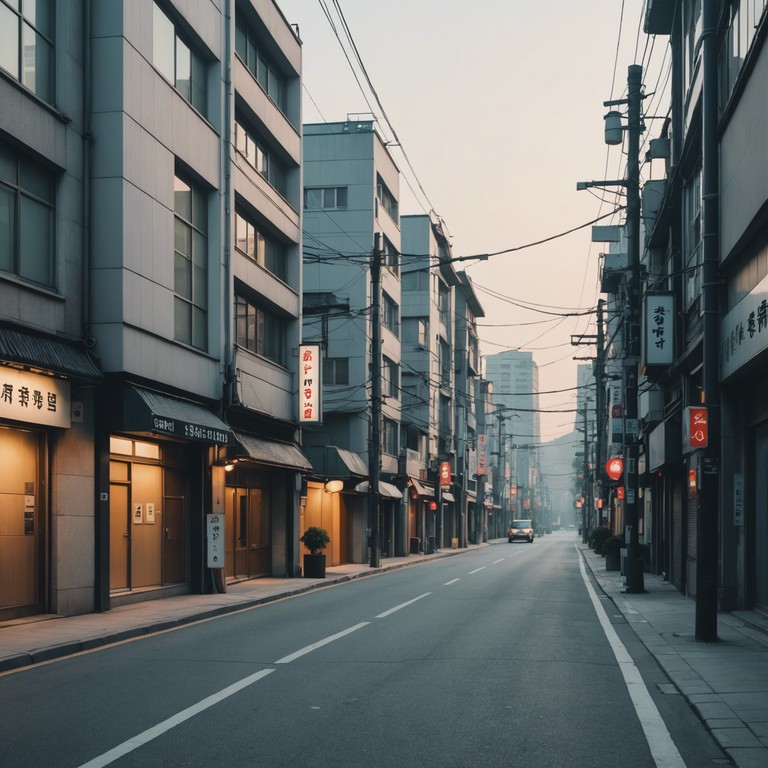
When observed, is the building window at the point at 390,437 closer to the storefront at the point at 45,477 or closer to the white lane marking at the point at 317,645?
the storefront at the point at 45,477

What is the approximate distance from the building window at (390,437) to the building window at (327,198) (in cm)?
1059

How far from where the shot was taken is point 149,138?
67.8ft

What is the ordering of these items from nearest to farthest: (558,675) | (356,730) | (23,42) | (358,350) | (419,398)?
1. (356,730)
2. (558,675)
3. (23,42)
4. (358,350)
5. (419,398)

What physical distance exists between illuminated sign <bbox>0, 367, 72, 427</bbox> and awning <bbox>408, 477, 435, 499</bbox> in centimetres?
3540

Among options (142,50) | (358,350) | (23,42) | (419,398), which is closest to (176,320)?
(142,50)

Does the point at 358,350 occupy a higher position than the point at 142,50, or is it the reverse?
the point at 142,50

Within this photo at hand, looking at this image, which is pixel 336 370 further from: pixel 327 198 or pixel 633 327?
pixel 633 327

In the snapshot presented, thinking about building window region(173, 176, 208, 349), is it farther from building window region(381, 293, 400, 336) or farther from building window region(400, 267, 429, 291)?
building window region(400, 267, 429, 291)

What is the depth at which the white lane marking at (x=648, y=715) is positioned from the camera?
7.36m

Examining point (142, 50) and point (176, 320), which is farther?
point (176, 320)

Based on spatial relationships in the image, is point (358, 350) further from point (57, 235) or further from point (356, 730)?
point (356, 730)

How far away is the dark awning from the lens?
50.7ft

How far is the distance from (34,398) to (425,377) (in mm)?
44250

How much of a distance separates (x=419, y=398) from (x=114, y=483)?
39.0 m
